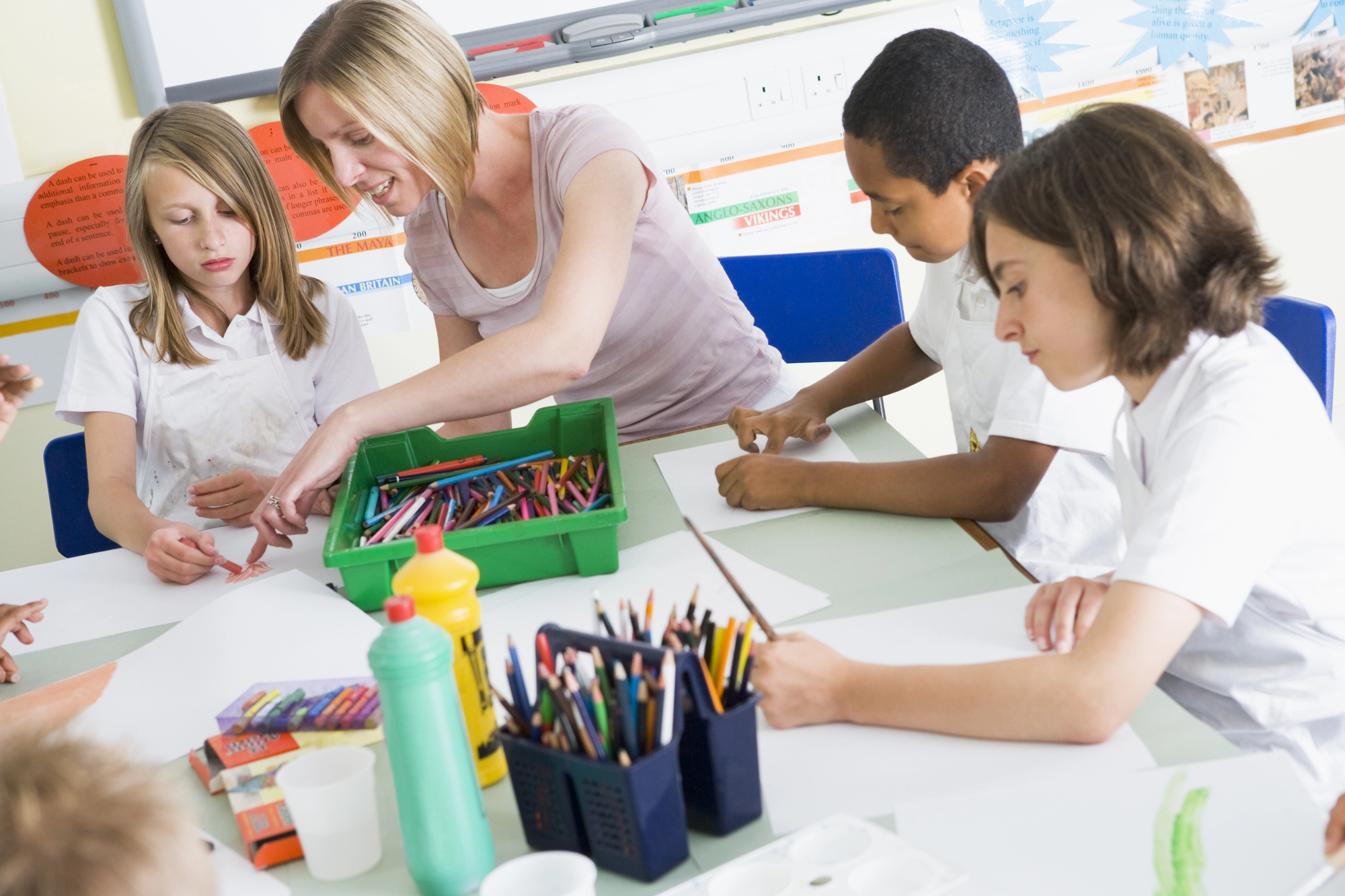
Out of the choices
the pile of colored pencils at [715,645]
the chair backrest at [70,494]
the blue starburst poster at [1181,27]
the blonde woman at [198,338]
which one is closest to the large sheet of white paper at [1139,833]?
the pile of colored pencils at [715,645]

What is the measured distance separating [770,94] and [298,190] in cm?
103

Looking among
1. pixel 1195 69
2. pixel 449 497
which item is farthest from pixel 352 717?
pixel 1195 69

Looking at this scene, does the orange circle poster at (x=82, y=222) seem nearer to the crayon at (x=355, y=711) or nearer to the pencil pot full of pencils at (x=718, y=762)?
the crayon at (x=355, y=711)

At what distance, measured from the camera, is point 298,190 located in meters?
2.19

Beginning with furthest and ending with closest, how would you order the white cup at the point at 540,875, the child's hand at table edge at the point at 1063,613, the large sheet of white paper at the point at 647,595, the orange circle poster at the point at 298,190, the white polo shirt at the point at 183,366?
the orange circle poster at the point at 298,190
the white polo shirt at the point at 183,366
the large sheet of white paper at the point at 647,595
the child's hand at table edge at the point at 1063,613
the white cup at the point at 540,875

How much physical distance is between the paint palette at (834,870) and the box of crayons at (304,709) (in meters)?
0.29

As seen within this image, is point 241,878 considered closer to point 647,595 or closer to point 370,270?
point 647,595

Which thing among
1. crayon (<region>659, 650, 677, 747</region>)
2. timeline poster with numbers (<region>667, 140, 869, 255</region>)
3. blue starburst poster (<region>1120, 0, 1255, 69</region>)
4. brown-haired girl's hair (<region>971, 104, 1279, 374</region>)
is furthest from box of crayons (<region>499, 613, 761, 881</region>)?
blue starburst poster (<region>1120, 0, 1255, 69</region>)

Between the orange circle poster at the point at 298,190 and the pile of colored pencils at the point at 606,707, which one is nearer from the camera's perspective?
the pile of colored pencils at the point at 606,707

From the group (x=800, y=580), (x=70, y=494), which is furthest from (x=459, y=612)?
(x=70, y=494)

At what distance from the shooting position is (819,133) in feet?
7.71

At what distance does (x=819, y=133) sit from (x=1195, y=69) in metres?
0.92

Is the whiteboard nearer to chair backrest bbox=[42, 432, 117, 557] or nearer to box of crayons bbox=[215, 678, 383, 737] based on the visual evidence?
chair backrest bbox=[42, 432, 117, 557]

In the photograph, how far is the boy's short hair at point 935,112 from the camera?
1.23m
